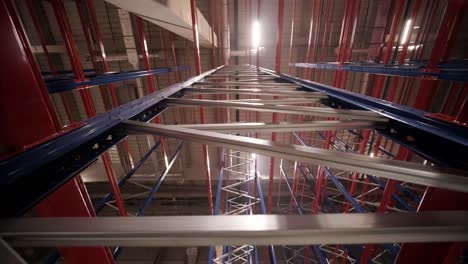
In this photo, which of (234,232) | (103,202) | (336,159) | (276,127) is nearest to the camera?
(234,232)

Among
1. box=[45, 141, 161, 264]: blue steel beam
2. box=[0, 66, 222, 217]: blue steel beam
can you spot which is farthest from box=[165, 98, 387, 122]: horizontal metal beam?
box=[45, 141, 161, 264]: blue steel beam

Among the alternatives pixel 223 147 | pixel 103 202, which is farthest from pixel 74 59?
pixel 223 147

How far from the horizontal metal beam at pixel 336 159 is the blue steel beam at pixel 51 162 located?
0.17m

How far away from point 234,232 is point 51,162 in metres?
0.79

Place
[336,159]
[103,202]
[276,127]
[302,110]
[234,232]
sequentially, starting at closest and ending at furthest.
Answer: [234,232], [336,159], [276,127], [302,110], [103,202]

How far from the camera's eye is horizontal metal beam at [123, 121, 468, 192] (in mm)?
821

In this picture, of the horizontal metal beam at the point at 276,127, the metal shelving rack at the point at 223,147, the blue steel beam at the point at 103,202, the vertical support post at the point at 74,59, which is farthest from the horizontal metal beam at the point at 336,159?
the blue steel beam at the point at 103,202

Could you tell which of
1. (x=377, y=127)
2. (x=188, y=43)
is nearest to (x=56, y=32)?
(x=188, y=43)

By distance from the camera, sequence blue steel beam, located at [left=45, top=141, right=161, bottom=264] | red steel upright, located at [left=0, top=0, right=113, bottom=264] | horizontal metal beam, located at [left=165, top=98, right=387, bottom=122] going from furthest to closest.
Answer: blue steel beam, located at [left=45, top=141, right=161, bottom=264] < horizontal metal beam, located at [left=165, top=98, right=387, bottom=122] < red steel upright, located at [left=0, top=0, right=113, bottom=264]

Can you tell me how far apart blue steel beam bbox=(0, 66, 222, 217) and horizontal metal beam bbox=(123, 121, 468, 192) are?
166mm

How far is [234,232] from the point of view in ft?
2.02

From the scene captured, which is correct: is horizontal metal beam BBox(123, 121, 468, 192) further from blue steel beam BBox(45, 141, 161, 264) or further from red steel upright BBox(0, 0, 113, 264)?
blue steel beam BBox(45, 141, 161, 264)

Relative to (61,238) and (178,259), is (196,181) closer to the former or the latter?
(178,259)

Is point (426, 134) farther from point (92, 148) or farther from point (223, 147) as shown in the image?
point (92, 148)
